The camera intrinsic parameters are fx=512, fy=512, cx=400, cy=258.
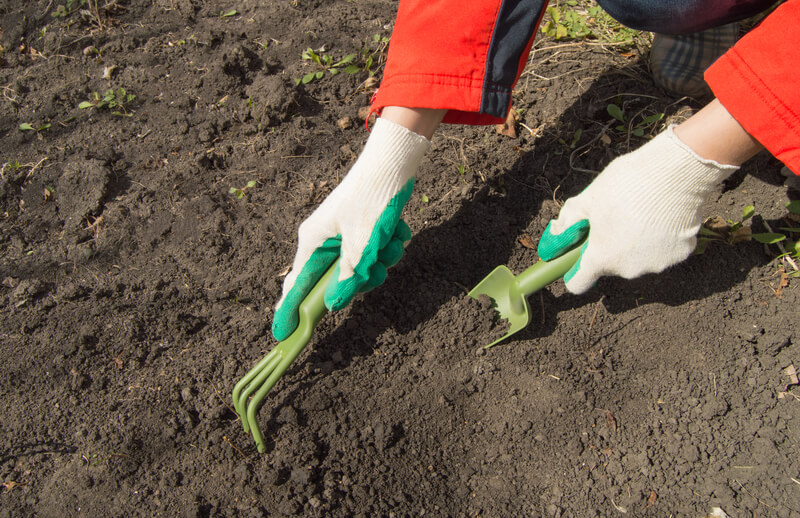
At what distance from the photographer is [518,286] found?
67.6 inches

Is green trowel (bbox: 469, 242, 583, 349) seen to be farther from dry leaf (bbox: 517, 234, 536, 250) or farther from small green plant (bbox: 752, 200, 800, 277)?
small green plant (bbox: 752, 200, 800, 277)

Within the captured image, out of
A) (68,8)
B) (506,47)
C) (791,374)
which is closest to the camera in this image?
(506,47)

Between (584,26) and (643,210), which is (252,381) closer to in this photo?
(643,210)

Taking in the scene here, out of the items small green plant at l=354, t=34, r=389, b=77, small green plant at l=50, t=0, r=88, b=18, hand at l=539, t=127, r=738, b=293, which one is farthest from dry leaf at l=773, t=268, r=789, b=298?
small green plant at l=50, t=0, r=88, b=18

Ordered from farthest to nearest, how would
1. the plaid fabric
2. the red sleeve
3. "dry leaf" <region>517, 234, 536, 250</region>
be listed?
the plaid fabric, "dry leaf" <region>517, 234, 536, 250</region>, the red sleeve

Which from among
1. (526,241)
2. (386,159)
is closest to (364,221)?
(386,159)

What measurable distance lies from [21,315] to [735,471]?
2406 mm

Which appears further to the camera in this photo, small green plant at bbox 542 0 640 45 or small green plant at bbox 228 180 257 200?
small green plant at bbox 542 0 640 45

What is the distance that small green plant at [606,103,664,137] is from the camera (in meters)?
2.08

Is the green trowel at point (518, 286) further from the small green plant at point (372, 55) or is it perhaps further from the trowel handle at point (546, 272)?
the small green plant at point (372, 55)

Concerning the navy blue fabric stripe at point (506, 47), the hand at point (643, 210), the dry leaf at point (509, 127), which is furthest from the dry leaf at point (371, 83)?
the hand at point (643, 210)

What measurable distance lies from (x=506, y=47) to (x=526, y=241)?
0.72 m

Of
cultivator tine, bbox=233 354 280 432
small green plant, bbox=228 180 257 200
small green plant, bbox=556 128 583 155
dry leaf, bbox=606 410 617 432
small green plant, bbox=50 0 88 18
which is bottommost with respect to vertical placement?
dry leaf, bbox=606 410 617 432

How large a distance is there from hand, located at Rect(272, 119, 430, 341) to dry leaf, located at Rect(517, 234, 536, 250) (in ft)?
1.81
